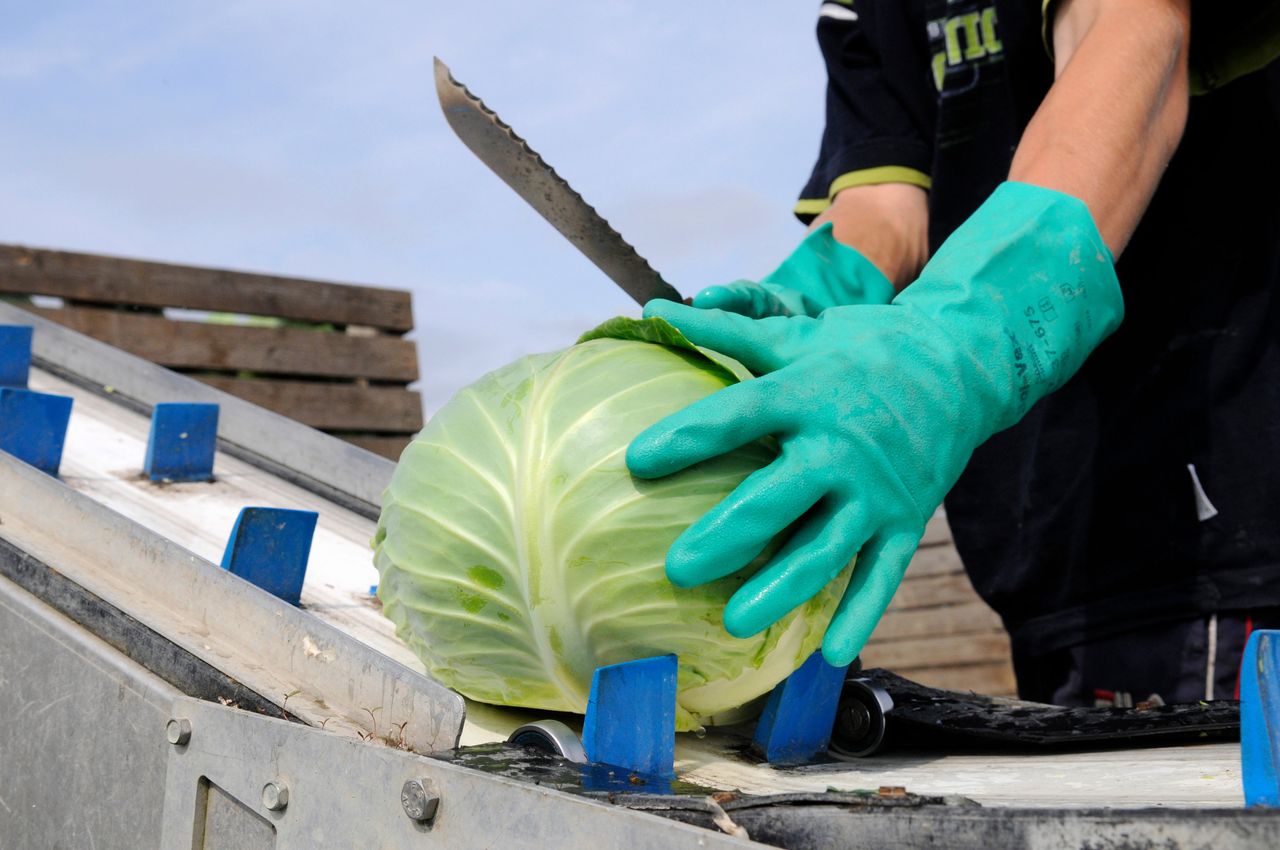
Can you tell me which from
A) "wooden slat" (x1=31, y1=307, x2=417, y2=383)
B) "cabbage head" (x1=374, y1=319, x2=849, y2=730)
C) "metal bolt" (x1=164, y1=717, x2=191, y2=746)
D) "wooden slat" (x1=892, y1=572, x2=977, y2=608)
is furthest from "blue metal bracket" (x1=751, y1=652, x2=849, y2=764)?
"wooden slat" (x1=892, y1=572, x2=977, y2=608)

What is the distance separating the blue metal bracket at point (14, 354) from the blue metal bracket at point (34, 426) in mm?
674

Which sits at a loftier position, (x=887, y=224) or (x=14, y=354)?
(x=887, y=224)

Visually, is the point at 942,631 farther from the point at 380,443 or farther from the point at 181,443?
the point at 181,443

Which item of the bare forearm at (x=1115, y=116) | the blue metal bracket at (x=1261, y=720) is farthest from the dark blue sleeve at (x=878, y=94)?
the blue metal bracket at (x=1261, y=720)

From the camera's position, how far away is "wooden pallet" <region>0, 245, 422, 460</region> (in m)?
5.18

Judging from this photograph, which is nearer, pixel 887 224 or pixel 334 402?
pixel 887 224

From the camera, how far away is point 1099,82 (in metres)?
1.91

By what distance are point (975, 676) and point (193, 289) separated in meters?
4.81

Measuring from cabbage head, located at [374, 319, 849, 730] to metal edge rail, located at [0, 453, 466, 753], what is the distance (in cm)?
15

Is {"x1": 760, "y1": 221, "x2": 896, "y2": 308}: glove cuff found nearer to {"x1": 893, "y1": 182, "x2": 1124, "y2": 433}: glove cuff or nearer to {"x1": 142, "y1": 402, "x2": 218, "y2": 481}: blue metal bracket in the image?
{"x1": 893, "y1": 182, "x2": 1124, "y2": 433}: glove cuff

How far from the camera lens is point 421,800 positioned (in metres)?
1.04

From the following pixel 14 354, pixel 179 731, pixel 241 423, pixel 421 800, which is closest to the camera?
pixel 421 800

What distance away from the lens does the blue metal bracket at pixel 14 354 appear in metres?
2.70

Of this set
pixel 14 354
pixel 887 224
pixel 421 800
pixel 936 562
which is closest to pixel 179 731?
pixel 421 800
